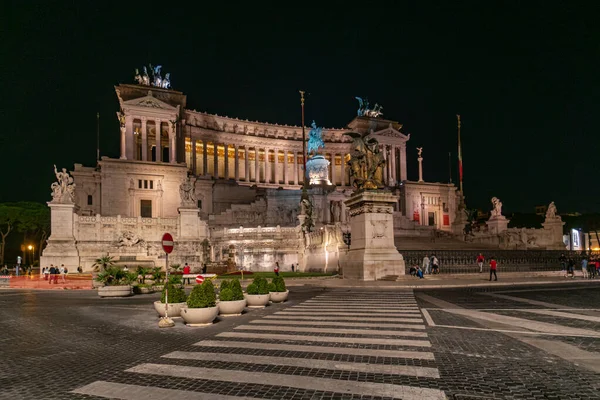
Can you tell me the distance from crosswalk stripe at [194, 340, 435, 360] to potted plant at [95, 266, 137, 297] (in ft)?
49.7

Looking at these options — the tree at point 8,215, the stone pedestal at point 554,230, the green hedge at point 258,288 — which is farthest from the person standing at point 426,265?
the tree at point 8,215

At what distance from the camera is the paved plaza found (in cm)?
618

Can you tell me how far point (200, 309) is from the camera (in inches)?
471

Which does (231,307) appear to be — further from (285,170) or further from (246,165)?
(285,170)

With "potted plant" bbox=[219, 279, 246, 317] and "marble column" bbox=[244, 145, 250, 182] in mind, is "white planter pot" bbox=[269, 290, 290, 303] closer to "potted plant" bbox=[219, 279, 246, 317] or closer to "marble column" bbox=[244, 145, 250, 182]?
"potted plant" bbox=[219, 279, 246, 317]

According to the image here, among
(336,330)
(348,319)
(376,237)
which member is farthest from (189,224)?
(336,330)

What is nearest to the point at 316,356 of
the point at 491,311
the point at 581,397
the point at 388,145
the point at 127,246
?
the point at 581,397

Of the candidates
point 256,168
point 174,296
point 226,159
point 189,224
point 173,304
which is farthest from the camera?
point 256,168

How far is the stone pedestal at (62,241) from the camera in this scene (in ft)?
148

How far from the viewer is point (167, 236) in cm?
1309

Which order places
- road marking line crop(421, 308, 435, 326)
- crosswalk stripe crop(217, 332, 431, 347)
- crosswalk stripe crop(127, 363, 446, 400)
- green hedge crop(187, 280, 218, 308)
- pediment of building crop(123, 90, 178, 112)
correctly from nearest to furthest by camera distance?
crosswalk stripe crop(127, 363, 446, 400) < crosswalk stripe crop(217, 332, 431, 347) < road marking line crop(421, 308, 435, 326) < green hedge crop(187, 280, 218, 308) < pediment of building crop(123, 90, 178, 112)

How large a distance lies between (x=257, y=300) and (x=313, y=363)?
8499mm

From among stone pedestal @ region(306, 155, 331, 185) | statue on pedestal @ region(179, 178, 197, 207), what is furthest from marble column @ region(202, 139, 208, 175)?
statue on pedestal @ region(179, 178, 197, 207)

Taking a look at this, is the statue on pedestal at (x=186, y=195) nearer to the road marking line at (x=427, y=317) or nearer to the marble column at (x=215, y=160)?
the road marking line at (x=427, y=317)
